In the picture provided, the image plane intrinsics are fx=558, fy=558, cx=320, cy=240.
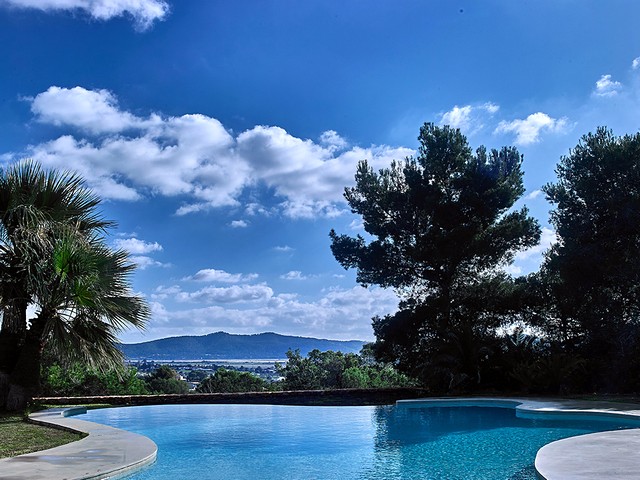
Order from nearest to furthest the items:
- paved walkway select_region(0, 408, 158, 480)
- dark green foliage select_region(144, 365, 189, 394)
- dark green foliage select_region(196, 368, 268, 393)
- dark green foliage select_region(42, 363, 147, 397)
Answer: paved walkway select_region(0, 408, 158, 480), dark green foliage select_region(42, 363, 147, 397), dark green foliage select_region(196, 368, 268, 393), dark green foliage select_region(144, 365, 189, 394)

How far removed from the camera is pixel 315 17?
12.9 m

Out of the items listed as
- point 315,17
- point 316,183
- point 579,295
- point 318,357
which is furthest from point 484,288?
point 315,17

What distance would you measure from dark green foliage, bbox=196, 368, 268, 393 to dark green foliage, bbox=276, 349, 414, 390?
3.77 feet

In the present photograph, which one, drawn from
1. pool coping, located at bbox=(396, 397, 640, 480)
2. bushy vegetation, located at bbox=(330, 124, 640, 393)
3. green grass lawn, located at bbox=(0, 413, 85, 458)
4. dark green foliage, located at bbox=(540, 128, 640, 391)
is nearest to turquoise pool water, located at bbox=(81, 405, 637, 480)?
pool coping, located at bbox=(396, 397, 640, 480)

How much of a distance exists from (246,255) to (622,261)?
16.1 m

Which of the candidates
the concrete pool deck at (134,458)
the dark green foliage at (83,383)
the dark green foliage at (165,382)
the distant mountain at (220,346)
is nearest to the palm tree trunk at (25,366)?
the concrete pool deck at (134,458)

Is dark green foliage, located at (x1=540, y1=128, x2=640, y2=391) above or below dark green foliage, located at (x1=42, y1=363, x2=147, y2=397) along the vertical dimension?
above

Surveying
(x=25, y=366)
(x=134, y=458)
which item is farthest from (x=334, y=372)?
(x=134, y=458)

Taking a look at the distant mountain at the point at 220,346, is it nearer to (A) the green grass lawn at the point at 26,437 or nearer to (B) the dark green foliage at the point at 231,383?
(B) the dark green foliage at the point at 231,383

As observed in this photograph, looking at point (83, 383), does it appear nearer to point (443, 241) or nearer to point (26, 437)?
point (26, 437)

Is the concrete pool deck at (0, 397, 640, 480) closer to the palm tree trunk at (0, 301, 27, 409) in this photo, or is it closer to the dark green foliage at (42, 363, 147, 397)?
the palm tree trunk at (0, 301, 27, 409)

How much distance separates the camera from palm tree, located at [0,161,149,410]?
35.0ft

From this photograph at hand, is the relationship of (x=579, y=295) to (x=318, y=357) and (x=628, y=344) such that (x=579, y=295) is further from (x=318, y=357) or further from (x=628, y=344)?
(x=318, y=357)

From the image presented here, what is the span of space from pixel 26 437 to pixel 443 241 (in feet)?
43.5
